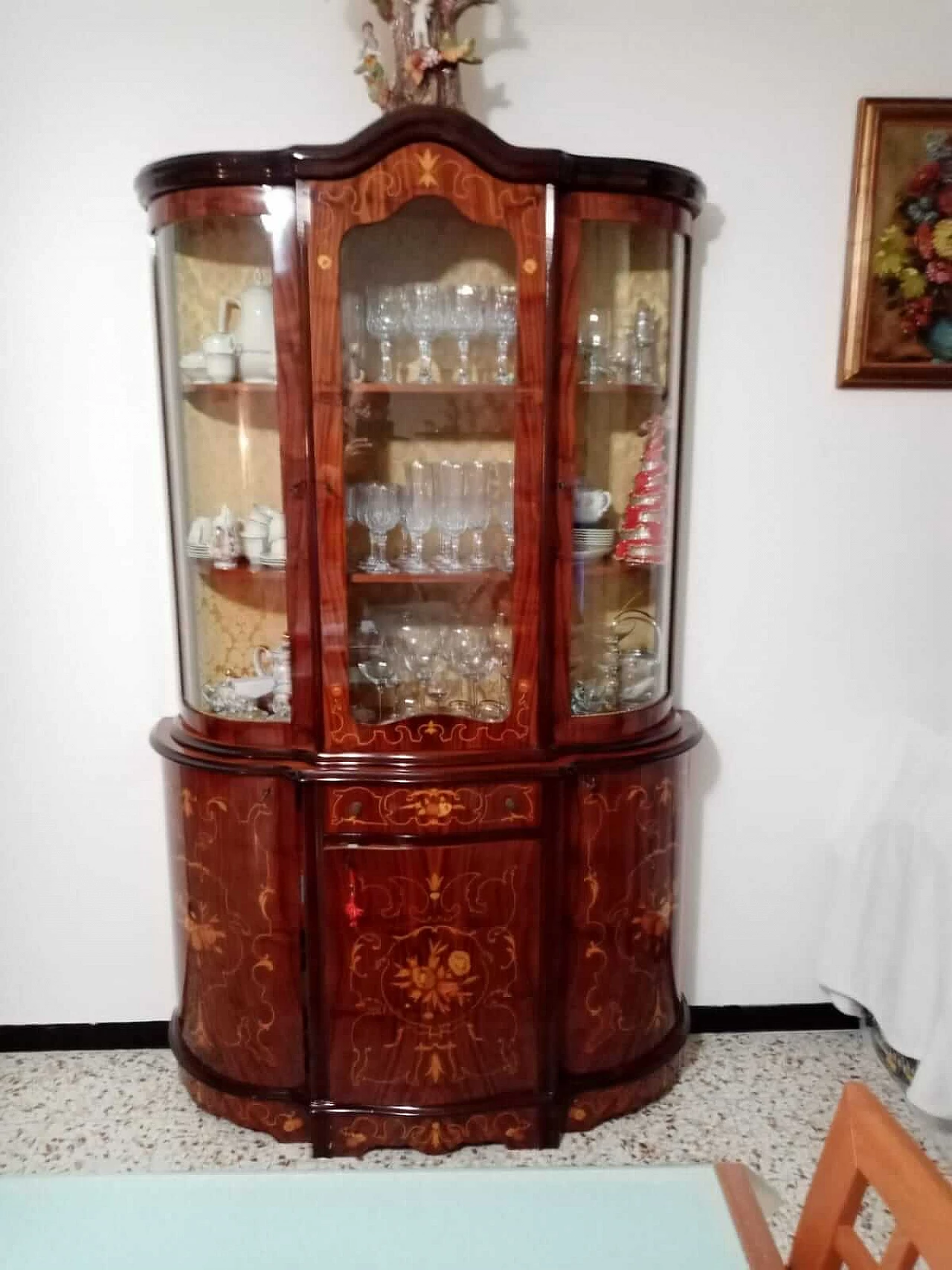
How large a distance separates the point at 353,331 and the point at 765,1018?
6.13 ft

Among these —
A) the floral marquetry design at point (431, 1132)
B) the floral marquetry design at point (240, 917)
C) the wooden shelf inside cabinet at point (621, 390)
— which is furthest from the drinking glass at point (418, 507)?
the floral marquetry design at point (431, 1132)

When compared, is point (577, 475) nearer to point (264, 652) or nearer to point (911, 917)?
point (264, 652)

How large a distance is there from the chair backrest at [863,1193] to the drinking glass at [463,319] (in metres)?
1.35

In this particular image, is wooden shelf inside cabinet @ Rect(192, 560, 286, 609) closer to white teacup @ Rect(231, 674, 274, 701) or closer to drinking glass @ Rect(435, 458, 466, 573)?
Answer: white teacup @ Rect(231, 674, 274, 701)

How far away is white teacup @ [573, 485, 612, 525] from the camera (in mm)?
1789

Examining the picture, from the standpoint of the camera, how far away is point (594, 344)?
175 centimetres

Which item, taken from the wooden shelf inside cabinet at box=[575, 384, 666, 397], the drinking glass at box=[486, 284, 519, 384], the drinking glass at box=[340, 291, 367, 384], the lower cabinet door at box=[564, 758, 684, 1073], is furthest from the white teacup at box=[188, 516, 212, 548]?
the lower cabinet door at box=[564, 758, 684, 1073]

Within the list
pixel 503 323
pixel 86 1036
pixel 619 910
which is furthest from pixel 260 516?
pixel 86 1036

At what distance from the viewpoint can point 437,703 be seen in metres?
1.81

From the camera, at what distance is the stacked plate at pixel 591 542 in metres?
1.78

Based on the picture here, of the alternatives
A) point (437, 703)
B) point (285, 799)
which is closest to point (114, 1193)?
point (285, 799)

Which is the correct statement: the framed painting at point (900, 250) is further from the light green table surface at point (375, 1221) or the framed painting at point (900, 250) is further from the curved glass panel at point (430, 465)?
the light green table surface at point (375, 1221)

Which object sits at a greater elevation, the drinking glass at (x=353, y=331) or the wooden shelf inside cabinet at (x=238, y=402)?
→ the drinking glass at (x=353, y=331)

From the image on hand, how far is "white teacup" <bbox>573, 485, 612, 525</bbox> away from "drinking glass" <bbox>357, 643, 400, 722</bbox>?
45cm
